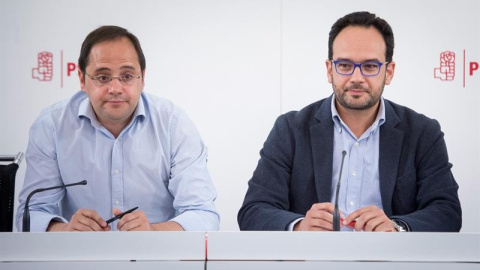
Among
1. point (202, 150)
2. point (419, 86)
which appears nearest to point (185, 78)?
point (202, 150)

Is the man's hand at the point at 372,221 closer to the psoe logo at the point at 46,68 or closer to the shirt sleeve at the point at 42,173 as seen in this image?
the shirt sleeve at the point at 42,173

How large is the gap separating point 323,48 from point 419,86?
547 mm

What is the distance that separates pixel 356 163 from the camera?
229cm

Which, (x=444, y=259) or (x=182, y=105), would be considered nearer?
(x=444, y=259)

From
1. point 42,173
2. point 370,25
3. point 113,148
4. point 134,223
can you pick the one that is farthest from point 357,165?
point 42,173

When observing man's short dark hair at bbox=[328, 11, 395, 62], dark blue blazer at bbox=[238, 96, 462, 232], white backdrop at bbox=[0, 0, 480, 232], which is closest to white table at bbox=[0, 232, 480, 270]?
dark blue blazer at bbox=[238, 96, 462, 232]

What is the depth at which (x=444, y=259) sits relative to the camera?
115 centimetres

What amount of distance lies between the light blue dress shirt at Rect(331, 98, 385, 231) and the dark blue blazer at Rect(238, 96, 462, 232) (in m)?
0.05

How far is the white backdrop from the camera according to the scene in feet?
9.93

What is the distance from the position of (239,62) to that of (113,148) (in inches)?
36.0

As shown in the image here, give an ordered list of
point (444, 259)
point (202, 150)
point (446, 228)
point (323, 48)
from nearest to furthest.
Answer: point (444, 259)
point (446, 228)
point (202, 150)
point (323, 48)

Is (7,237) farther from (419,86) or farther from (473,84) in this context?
(473,84)

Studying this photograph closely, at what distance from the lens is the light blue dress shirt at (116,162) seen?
2.32 m

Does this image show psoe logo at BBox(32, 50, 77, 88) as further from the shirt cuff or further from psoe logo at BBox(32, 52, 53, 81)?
the shirt cuff
